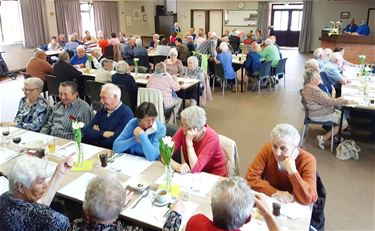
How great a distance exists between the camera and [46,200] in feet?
6.60

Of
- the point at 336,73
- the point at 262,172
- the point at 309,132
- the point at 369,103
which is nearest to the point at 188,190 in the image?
the point at 262,172

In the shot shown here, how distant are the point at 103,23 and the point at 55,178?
38.7ft

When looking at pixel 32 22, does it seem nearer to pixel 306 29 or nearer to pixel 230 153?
pixel 230 153

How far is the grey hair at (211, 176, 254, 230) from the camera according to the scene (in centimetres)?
147

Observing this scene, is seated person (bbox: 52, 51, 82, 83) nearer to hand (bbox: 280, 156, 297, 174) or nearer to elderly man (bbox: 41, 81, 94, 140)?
elderly man (bbox: 41, 81, 94, 140)

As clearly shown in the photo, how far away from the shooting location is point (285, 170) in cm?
227

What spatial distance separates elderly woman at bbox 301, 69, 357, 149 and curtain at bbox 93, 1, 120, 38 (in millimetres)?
10209

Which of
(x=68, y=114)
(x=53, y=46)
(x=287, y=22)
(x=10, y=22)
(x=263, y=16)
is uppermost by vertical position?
(x=263, y=16)

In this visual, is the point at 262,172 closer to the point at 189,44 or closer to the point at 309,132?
the point at 309,132

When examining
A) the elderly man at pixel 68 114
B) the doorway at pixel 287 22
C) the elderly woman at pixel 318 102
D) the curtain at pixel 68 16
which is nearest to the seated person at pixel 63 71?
the elderly man at pixel 68 114

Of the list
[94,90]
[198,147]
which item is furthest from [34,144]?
[94,90]

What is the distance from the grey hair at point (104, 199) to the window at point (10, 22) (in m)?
9.85

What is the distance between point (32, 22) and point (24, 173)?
981 centimetres

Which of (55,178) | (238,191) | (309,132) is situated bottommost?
(309,132)
